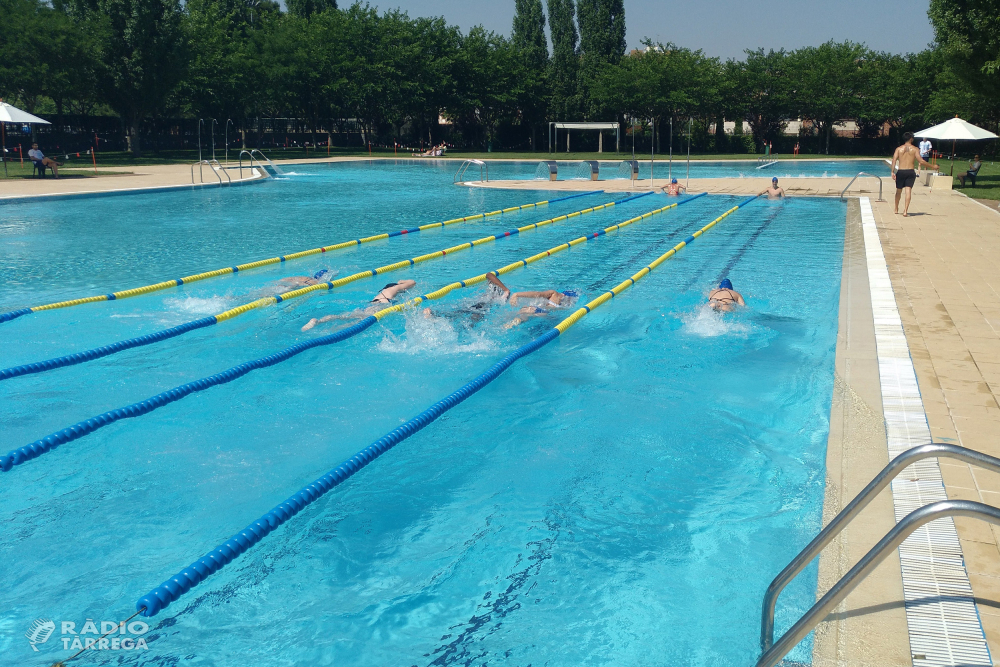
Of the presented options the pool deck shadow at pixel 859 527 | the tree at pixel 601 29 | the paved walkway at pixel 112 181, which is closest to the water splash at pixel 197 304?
the pool deck shadow at pixel 859 527

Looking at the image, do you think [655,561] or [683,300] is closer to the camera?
[655,561]

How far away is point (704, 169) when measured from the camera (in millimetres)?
34406

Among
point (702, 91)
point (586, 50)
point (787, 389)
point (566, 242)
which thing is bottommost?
point (787, 389)

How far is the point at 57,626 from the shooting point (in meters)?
3.28

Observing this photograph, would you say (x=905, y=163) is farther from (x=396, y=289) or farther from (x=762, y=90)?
(x=762, y=90)

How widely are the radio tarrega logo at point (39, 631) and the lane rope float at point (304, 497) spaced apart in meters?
0.44

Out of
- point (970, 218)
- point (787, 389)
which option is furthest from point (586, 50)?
point (787, 389)

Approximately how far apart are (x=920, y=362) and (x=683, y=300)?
12.0 feet

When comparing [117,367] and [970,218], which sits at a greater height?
[970,218]

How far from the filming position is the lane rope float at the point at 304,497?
3.17 metres

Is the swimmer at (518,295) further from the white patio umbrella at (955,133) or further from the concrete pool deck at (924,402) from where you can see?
the white patio umbrella at (955,133)

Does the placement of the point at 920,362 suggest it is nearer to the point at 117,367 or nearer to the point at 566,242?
the point at 117,367

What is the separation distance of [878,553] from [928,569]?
3.88ft

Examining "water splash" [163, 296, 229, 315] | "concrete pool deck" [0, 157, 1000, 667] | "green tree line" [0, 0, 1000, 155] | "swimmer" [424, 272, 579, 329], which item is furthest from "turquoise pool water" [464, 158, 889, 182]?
"water splash" [163, 296, 229, 315]
